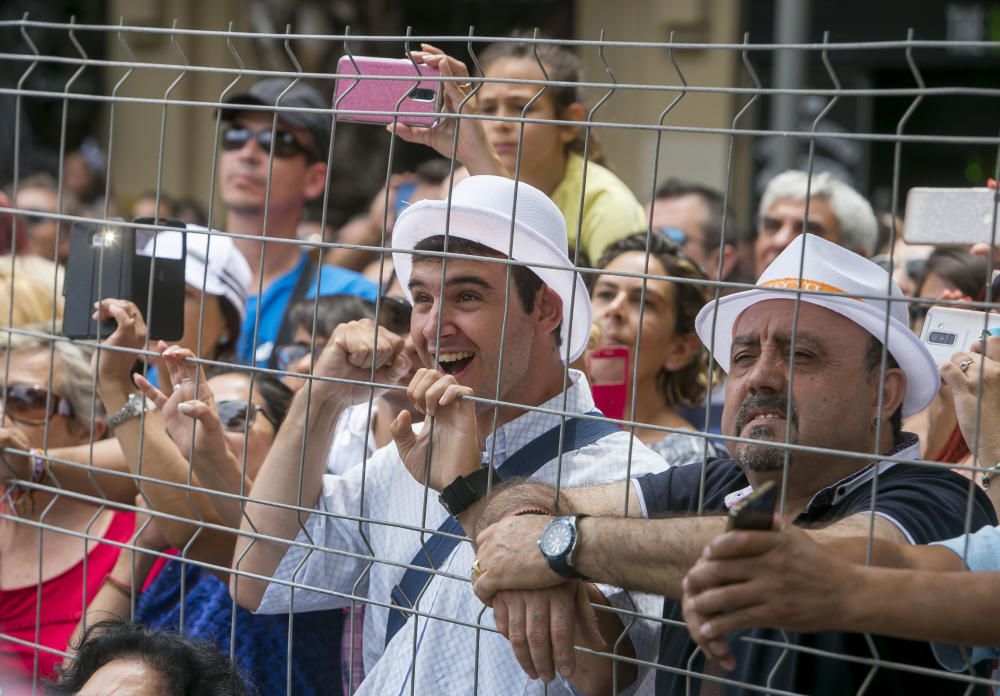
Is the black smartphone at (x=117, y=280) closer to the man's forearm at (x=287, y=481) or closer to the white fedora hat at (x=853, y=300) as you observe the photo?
the man's forearm at (x=287, y=481)

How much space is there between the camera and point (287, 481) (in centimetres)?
273

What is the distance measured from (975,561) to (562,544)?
57cm

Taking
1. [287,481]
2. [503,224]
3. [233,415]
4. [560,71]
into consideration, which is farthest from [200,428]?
[560,71]

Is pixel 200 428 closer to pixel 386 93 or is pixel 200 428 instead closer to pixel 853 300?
pixel 386 93

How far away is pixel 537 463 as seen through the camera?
2.54 metres

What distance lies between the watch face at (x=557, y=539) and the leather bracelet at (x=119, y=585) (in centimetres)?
156

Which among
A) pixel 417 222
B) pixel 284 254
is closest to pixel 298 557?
pixel 417 222

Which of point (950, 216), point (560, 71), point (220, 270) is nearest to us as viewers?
point (950, 216)

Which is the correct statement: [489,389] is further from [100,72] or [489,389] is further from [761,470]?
[100,72]

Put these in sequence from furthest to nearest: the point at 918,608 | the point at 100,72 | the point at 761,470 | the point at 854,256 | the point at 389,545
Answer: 1. the point at 100,72
2. the point at 389,545
3. the point at 854,256
4. the point at 761,470
5. the point at 918,608

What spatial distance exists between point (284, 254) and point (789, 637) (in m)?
3.06

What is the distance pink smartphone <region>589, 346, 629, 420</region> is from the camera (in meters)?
2.96

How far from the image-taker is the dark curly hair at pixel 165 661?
238 centimetres

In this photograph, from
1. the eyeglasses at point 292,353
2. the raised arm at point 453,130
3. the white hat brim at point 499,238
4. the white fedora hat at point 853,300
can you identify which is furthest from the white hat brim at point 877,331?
the eyeglasses at point 292,353
